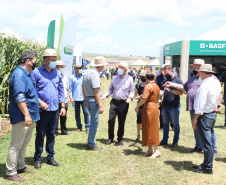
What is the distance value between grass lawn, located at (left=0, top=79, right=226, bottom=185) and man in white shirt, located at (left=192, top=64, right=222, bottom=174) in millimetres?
560

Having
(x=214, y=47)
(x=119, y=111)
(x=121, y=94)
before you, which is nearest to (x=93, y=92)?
(x=121, y=94)

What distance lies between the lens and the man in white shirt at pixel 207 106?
4.44m

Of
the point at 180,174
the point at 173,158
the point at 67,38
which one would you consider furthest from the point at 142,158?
the point at 67,38

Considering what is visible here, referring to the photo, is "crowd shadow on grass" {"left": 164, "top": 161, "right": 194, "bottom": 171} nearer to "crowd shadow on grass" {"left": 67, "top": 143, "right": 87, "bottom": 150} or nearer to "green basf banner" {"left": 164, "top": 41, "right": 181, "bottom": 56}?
"crowd shadow on grass" {"left": 67, "top": 143, "right": 87, "bottom": 150}

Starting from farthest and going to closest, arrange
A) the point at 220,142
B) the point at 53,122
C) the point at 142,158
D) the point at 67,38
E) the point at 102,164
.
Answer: the point at 67,38, the point at 220,142, the point at 142,158, the point at 102,164, the point at 53,122

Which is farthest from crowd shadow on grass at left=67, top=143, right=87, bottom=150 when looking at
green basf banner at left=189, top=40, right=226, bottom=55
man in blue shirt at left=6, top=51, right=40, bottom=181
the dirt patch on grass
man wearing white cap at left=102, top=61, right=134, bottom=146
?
green basf banner at left=189, top=40, right=226, bottom=55

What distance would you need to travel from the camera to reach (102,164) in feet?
16.7

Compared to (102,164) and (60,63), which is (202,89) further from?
(60,63)

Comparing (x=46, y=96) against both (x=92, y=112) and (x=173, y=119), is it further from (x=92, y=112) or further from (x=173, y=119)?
(x=173, y=119)

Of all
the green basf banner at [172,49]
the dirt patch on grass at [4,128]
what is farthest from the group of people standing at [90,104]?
the green basf banner at [172,49]

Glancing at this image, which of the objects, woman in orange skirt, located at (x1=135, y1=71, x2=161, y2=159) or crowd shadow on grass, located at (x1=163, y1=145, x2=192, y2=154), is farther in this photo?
crowd shadow on grass, located at (x1=163, y1=145, x2=192, y2=154)

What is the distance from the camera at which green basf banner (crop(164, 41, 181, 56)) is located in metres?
20.3

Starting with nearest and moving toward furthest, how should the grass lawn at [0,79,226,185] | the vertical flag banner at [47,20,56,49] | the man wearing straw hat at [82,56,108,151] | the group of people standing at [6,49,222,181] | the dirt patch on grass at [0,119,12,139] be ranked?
the group of people standing at [6,49,222,181], the grass lawn at [0,79,226,185], the man wearing straw hat at [82,56,108,151], the dirt patch on grass at [0,119,12,139], the vertical flag banner at [47,20,56,49]

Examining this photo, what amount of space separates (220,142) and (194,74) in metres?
2.30
